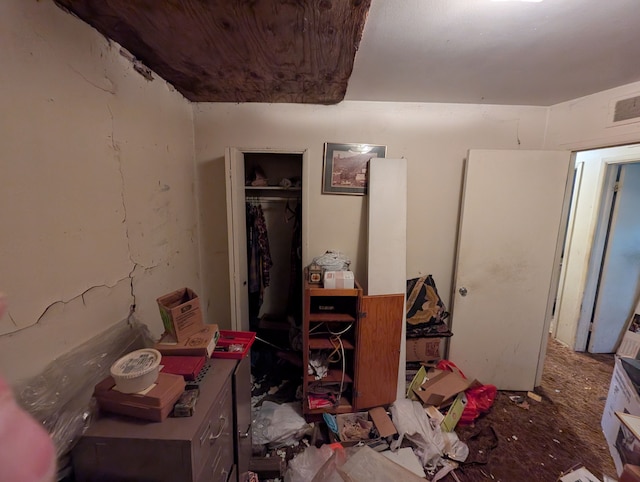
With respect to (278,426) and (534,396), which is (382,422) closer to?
(278,426)

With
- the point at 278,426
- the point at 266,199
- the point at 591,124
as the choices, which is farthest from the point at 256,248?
the point at 591,124

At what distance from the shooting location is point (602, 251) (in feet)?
8.45

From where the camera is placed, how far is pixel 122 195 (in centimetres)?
120

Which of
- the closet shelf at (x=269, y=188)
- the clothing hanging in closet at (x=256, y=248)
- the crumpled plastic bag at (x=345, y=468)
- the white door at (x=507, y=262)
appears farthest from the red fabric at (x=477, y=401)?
the closet shelf at (x=269, y=188)

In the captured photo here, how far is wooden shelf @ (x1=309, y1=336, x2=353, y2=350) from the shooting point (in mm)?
1732

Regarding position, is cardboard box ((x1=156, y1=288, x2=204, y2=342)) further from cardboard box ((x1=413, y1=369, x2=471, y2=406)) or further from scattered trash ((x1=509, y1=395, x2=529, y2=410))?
scattered trash ((x1=509, y1=395, x2=529, y2=410))

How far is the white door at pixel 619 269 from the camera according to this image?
247 centimetres

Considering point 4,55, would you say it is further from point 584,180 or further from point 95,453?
point 584,180

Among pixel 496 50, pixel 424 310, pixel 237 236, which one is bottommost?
pixel 424 310

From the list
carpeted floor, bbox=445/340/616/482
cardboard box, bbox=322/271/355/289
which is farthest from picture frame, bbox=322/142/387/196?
carpeted floor, bbox=445/340/616/482

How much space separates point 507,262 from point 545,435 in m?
1.22

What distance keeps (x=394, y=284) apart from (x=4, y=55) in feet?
6.96

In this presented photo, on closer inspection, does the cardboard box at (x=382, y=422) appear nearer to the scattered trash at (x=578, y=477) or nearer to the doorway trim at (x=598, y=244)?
the scattered trash at (x=578, y=477)

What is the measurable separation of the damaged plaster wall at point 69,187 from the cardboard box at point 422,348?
1812mm
